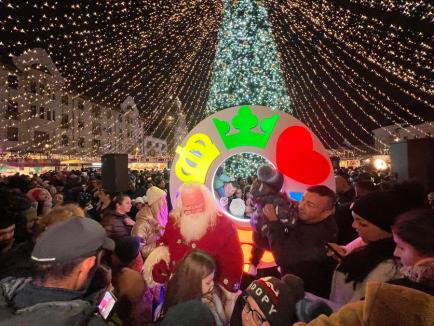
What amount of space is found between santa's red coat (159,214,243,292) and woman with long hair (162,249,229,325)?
0.68m

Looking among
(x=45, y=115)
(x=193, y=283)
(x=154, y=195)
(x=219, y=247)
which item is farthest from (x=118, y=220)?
(x=45, y=115)

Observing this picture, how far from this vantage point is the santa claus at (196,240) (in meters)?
3.45

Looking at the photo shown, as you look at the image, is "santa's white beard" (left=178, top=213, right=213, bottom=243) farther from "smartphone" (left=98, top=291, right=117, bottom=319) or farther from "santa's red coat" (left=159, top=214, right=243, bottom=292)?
"smartphone" (left=98, top=291, right=117, bottom=319)

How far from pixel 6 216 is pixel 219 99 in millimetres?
14418

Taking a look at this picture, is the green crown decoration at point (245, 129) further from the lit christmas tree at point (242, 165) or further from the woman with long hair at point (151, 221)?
the lit christmas tree at point (242, 165)

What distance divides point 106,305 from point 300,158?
10.9 feet

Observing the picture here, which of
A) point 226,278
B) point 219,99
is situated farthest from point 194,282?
point 219,99

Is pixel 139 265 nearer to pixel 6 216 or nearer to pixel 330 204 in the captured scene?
pixel 6 216

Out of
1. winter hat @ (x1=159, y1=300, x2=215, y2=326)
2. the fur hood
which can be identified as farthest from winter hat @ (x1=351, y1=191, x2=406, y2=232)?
winter hat @ (x1=159, y1=300, x2=215, y2=326)

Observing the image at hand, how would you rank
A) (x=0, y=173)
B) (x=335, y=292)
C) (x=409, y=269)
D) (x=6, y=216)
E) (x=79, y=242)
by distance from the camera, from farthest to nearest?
1. (x=0, y=173)
2. (x=6, y=216)
3. (x=335, y=292)
4. (x=79, y=242)
5. (x=409, y=269)

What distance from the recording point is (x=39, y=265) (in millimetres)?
1769

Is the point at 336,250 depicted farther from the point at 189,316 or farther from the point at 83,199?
the point at 83,199

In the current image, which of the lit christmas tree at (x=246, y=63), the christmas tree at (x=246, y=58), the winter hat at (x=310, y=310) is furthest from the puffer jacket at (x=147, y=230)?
the christmas tree at (x=246, y=58)

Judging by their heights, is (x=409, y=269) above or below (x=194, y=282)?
above
